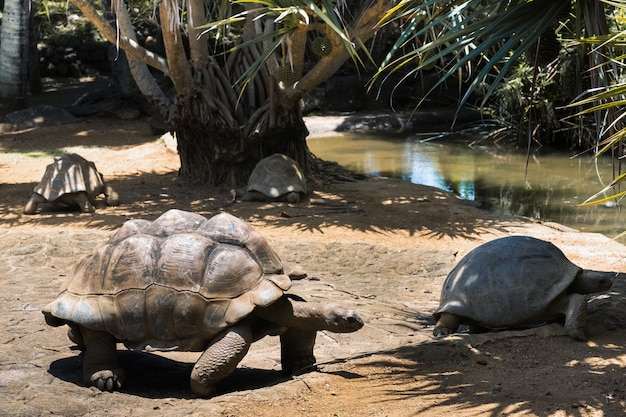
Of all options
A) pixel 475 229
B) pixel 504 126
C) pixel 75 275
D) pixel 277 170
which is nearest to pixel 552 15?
pixel 75 275

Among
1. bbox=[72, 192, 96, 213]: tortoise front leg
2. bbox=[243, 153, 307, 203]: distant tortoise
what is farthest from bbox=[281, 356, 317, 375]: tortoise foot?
bbox=[72, 192, 96, 213]: tortoise front leg

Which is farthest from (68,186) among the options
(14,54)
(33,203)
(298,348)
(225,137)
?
(14,54)

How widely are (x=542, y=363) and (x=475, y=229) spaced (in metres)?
5.54

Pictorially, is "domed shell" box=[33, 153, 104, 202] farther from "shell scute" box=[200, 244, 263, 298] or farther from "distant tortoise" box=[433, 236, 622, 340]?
"shell scute" box=[200, 244, 263, 298]

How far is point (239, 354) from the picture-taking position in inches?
181

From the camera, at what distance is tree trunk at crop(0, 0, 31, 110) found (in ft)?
62.4

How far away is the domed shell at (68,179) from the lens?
1104 cm

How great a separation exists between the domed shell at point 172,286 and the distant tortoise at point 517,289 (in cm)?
144

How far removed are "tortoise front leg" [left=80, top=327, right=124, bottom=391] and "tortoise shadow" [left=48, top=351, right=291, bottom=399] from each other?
0.09 m

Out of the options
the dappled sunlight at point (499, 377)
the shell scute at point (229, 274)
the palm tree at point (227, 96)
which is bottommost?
the dappled sunlight at point (499, 377)

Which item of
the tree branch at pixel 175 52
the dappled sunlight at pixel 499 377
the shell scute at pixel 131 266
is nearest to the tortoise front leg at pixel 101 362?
the shell scute at pixel 131 266

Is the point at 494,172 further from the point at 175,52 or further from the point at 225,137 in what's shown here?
the point at 175,52

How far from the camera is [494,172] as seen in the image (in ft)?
54.3

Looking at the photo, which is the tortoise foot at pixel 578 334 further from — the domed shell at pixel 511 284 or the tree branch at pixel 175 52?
the tree branch at pixel 175 52
